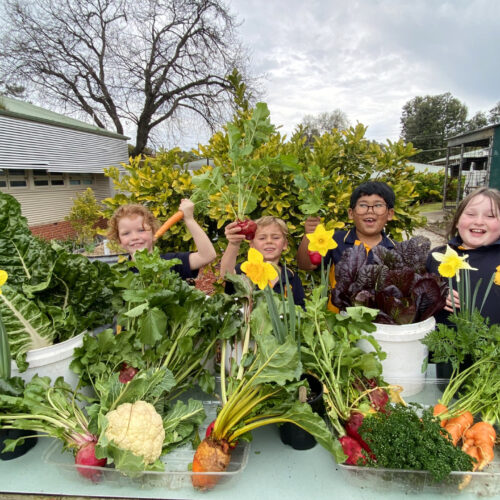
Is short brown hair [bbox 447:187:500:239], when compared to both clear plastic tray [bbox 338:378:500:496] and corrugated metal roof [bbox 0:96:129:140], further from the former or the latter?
corrugated metal roof [bbox 0:96:129:140]

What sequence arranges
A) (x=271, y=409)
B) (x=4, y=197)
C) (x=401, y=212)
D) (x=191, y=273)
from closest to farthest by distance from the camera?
(x=271, y=409), (x=4, y=197), (x=191, y=273), (x=401, y=212)

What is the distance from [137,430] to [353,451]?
0.66 metres

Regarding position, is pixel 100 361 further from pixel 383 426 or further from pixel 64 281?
pixel 383 426

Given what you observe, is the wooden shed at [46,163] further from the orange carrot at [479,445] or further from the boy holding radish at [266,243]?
the orange carrot at [479,445]

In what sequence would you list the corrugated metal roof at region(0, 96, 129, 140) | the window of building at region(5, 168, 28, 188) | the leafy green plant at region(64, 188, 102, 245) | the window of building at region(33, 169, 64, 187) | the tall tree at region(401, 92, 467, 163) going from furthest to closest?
the tall tree at region(401, 92, 467, 163) → the window of building at region(33, 169, 64, 187) → the window of building at region(5, 168, 28, 188) → the corrugated metal roof at region(0, 96, 129, 140) → the leafy green plant at region(64, 188, 102, 245)

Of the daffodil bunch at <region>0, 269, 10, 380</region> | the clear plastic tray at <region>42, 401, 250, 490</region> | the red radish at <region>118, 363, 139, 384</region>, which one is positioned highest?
the daffodil bunch at <region>0, 269, 10, 380</region>

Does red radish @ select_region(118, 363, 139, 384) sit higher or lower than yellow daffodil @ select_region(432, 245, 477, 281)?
lower

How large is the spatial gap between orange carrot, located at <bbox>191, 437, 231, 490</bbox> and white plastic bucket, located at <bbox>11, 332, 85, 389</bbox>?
59 centimetres

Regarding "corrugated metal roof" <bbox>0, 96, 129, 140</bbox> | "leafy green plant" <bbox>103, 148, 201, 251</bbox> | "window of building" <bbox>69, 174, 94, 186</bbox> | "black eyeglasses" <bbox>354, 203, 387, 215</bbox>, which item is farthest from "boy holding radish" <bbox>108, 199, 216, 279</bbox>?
"window of building" <bbox>69, 174, 94, 186</bbox>

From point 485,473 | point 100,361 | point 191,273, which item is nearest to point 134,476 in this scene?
point 100,361

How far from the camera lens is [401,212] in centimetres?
297

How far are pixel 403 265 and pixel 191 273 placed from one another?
150 cm

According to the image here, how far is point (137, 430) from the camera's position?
3.13 ft

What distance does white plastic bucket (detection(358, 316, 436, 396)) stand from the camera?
4.06 ft
